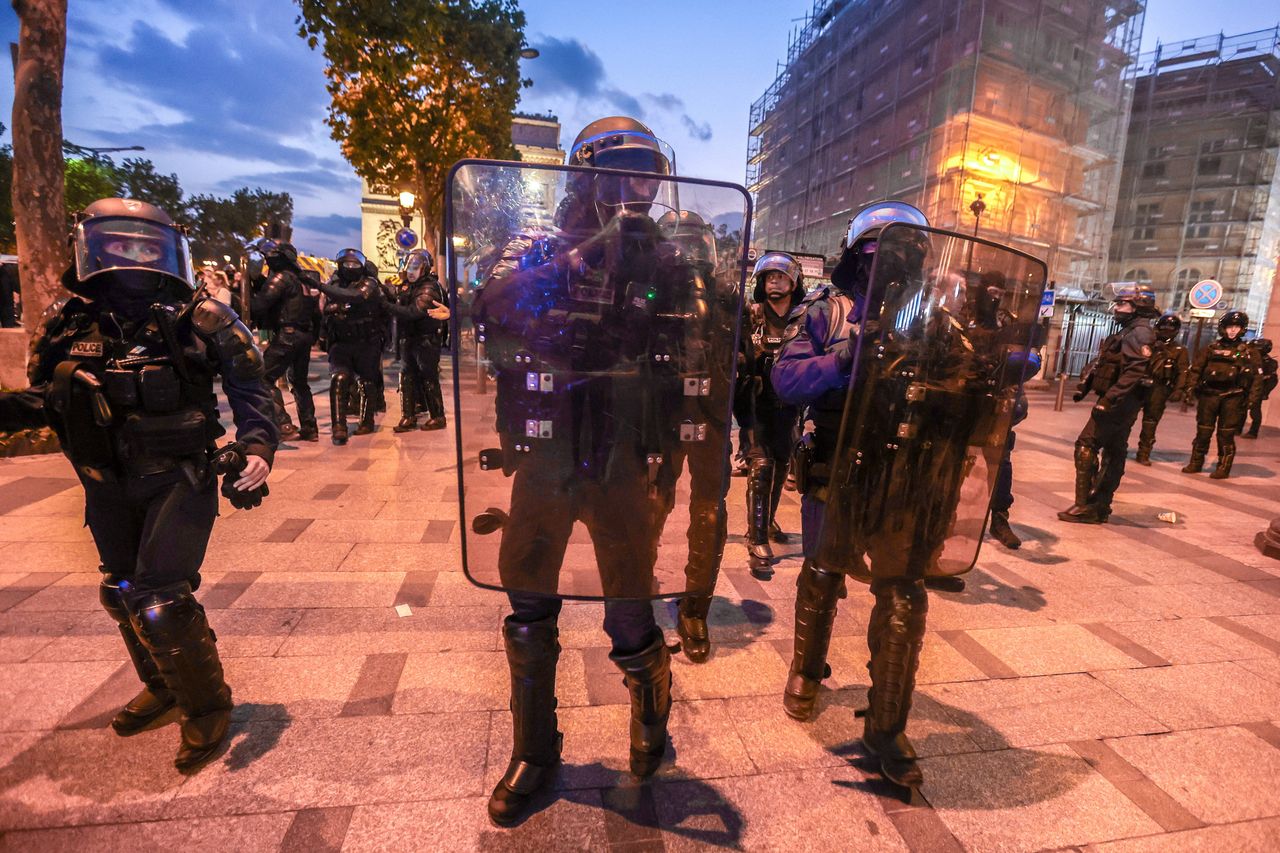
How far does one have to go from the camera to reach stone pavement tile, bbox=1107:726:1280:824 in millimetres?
2191

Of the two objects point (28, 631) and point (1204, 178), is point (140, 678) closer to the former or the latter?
point (28, 631)

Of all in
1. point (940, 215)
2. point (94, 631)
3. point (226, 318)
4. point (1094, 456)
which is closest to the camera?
point (226, 318)

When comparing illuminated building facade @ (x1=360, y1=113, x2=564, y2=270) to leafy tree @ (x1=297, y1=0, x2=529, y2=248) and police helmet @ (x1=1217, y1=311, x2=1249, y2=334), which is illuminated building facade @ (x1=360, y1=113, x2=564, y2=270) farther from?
police helmet @ (x1=1217, y1=311, x2=1249, y2=334)

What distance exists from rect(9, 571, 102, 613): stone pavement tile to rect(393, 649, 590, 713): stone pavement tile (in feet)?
6.10

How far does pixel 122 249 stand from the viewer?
2170 millimetres

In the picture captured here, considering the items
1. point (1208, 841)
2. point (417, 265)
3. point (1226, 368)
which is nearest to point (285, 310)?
point (417, 265)

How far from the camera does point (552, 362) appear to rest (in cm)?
174

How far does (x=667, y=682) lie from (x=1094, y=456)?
5.35 metres

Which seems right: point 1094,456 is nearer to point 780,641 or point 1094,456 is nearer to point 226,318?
point 780,641

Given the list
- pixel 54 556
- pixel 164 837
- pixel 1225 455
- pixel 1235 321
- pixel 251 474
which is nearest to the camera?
pixel 164 837

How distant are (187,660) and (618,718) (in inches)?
63.4

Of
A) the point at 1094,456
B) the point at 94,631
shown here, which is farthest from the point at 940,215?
the point at 94,631

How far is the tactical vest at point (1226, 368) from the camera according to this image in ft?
24.1

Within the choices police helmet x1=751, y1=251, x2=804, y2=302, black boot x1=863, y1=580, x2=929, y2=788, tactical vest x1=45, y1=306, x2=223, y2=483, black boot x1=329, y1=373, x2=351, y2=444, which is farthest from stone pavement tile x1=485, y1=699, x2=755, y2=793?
black boot x1=329, y1=373, x2=351, y2=444
